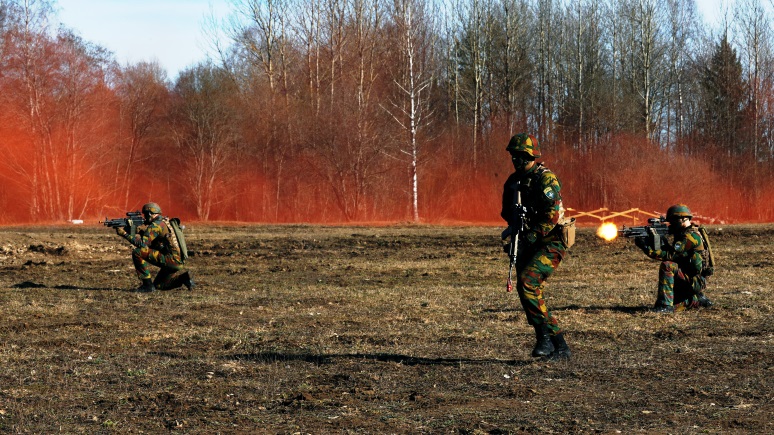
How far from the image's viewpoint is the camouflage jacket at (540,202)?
29.8 ft

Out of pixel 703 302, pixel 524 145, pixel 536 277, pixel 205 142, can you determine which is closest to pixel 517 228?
pixel 536 277

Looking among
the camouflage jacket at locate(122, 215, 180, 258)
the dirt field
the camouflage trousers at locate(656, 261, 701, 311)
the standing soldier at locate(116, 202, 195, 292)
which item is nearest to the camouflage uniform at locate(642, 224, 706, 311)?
the camouflage trousers at locate(656, 261, 701, 311)

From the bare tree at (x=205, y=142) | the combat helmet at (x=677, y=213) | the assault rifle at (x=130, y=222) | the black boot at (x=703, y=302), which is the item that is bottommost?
the black boot at (x=703, y=302)

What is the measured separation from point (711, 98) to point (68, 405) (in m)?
53.9

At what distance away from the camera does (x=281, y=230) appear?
33.5m

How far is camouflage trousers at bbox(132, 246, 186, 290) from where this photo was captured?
52.3 feet

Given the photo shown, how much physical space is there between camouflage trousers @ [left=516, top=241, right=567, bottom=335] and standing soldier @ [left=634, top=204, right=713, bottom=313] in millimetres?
3989

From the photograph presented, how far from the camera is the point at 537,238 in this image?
9.17 m

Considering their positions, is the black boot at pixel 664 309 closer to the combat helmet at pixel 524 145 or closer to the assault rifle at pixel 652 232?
the assault rifle at pixel 652 232

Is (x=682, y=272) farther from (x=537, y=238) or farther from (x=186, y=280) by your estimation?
(x=186, y=280)

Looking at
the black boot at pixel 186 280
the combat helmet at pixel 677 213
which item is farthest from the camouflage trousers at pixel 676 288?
the black boot at pixel 186 280

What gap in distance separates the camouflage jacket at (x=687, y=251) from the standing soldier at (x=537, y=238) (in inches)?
162

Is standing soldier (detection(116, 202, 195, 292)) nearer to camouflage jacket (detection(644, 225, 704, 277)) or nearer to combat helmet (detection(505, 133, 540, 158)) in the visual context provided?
camouflage jacket (detection(644, 225, 704, 277))

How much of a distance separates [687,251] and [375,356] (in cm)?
530
